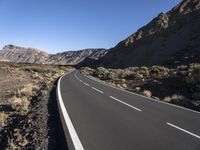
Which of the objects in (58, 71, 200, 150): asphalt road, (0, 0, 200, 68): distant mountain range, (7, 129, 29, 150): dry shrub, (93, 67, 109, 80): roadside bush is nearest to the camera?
(58, 71, 200, 150): asphalt road

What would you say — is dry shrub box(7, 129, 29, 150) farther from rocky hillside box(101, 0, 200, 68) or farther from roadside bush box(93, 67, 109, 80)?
rocky hillside box(101, 0, 200, 68)

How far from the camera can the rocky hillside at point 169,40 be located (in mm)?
65500

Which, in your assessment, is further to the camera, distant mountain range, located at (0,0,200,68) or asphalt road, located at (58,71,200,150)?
distant mountain range, located at (0,0,200,68)

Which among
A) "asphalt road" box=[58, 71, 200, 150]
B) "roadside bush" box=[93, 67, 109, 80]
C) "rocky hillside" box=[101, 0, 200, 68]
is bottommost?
"roadside bush" box=[93, 67, 109, 80]

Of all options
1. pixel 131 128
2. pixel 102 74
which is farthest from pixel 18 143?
pixel 102 74

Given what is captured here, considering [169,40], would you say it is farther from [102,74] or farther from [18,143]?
[18,143]

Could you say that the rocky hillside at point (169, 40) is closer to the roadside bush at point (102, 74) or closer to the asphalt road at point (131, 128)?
the roadside bush at point (102, 74)

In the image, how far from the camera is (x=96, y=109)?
13.1 metres

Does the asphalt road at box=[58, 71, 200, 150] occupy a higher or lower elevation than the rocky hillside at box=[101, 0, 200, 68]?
lower

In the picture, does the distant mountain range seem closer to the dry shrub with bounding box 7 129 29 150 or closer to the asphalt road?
the asphalt road

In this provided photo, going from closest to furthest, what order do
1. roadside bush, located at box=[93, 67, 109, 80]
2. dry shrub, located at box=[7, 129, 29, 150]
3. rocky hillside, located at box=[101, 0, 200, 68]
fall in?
dry shrub, located at box=[7, 129, 29, 150] → roadside bush, located at box=[93, 67, 109, 80] → rocky hillside, located at box=[101, 0, 200, 68]

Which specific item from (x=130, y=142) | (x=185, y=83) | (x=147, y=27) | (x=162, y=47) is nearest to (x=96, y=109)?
(x=130, y=142)

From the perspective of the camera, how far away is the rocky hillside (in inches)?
2579

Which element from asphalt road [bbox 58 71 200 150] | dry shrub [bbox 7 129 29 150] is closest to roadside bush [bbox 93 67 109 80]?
asphalt road [bbox 58 71 200 150]
